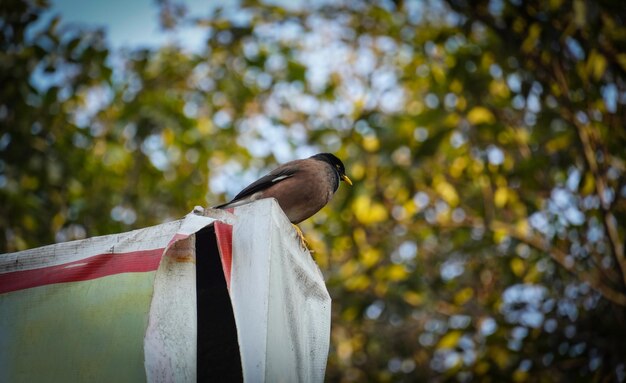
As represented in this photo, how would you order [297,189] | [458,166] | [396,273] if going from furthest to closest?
1. [458,166]
2. [396,273]
3. [297,189]

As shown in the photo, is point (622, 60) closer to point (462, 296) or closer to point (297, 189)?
point (462, 296)

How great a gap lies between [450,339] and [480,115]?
181 centimetres

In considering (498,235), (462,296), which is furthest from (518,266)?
(462,296)

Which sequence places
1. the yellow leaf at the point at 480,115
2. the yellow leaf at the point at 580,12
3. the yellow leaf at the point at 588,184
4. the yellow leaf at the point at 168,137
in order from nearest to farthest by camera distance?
the yellow leaf at the point at 580,12, the yellow leaf at the point at 588,184, the yellow leaf at the point at 480,115, the yellow leaf at the point at 168,137

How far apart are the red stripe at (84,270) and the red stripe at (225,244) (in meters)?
0.16

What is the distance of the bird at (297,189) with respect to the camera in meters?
3.32

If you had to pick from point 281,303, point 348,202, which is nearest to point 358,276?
point 348,202

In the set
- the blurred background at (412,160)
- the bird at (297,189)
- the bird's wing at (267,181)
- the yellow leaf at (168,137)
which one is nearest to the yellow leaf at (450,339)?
the blurred background at (412,160)

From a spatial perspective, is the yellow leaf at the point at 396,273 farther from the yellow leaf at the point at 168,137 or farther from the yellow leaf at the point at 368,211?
the yellow leaf at the point at 168,137

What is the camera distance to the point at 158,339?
63.4 inches

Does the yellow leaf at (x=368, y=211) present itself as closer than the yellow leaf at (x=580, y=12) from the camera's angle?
No

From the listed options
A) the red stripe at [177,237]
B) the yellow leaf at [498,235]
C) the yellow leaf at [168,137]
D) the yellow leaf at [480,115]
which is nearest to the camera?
the red stripe at [177,237]

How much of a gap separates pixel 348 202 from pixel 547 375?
1985mm

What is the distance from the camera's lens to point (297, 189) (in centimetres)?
333
